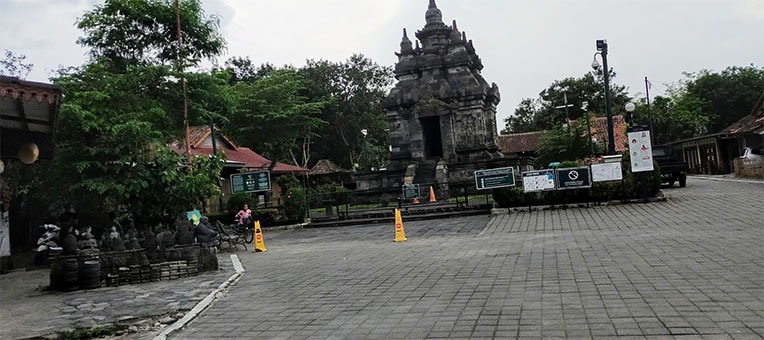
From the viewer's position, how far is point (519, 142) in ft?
187

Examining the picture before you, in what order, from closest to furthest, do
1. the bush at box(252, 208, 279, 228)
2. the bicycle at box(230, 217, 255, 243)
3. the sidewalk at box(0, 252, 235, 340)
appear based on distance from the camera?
the sidewalk at box(0, 252, 235, 340) → the bicycle at box(230, 217, 255, 243) → the bush at box(252, 208, 279, 228)

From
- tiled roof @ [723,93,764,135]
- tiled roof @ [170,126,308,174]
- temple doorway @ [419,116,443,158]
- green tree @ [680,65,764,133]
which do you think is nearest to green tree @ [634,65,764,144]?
green tree @ [680,65,764,133]

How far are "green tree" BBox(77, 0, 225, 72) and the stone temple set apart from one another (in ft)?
46.1

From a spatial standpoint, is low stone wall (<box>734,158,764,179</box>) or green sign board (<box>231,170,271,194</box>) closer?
green sign board (<box>231,170,271,194</box>)

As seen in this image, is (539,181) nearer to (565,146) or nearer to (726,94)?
(565,146)

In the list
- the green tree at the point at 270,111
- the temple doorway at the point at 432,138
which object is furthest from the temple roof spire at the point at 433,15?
the green tree at the point at 270,111

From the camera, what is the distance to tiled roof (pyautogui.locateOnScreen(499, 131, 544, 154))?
55594 mm

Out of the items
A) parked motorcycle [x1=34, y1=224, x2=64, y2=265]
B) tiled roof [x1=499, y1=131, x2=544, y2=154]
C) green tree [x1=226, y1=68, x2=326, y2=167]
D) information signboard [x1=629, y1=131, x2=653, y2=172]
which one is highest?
green tree [x1=226, y1=68, x2=326, y2=167]

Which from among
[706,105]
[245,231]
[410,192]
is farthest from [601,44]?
[706,105]

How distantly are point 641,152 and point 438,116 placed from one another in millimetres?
15865

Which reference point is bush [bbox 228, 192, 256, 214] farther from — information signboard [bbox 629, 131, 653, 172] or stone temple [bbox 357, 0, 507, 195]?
information signboard [bbox 629, 131, 653, 172]

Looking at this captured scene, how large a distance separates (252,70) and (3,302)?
46816mm

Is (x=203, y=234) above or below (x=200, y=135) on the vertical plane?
below

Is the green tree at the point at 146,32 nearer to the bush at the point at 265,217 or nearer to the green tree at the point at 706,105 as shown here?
the bush at the point at 265,217
